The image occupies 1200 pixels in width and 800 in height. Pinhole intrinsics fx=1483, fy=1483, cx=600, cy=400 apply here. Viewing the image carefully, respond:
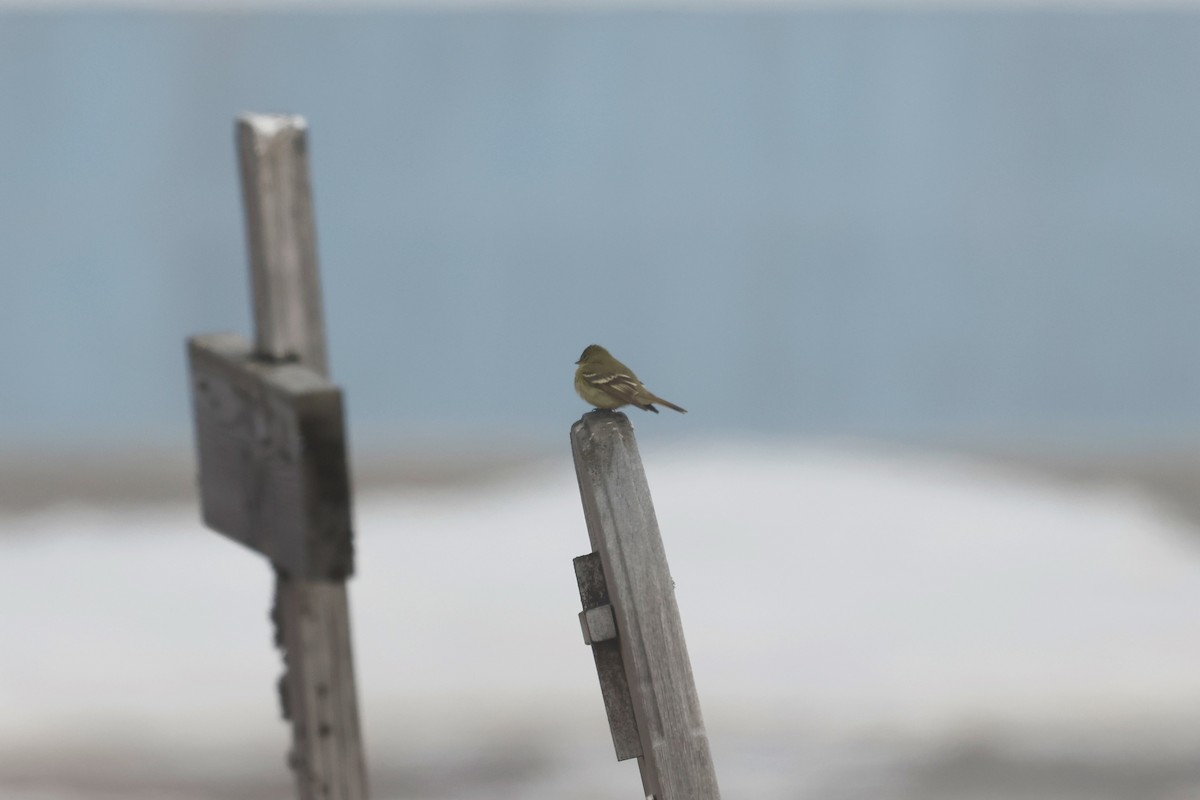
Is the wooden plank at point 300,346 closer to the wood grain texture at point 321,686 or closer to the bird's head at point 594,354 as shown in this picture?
the wood grain texture at point 321,686

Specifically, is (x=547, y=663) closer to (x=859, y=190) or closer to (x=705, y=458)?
(x=705, y=458)

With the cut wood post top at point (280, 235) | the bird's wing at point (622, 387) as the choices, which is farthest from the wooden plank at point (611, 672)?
the cut wood post top at point (280, 235)

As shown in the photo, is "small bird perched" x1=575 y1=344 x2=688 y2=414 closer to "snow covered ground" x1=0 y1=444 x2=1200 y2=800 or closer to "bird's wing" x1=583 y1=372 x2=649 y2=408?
"bird's wing" x1=583 y1=372 x2=649 y2=408

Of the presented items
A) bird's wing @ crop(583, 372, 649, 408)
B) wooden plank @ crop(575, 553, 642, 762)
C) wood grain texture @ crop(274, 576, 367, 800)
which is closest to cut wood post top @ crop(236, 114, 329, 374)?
wood grain texture @ crop(274, 576, 367, 800)

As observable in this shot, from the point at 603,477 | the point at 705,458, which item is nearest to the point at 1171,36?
the point at 705,458

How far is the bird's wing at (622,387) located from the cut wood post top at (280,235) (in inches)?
49.4

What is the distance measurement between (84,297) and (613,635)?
5950mm

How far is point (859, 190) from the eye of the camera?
23.9 ft

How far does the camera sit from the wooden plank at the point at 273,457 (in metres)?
3.03

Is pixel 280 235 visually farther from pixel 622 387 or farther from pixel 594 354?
pixel 622 387

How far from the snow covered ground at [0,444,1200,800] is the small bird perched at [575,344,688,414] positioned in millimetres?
4012

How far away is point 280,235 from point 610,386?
4.40ft

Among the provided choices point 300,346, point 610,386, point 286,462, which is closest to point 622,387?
point 610,386

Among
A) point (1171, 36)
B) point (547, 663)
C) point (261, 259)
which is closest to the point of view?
point (261, 259)
